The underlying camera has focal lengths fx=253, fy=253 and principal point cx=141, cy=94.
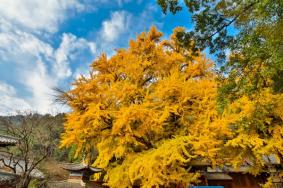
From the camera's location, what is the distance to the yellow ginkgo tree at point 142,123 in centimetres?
1144

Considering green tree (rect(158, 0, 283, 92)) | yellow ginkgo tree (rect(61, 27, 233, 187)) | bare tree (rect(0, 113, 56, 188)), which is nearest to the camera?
green tree (rect(158, 0, 283, 92))

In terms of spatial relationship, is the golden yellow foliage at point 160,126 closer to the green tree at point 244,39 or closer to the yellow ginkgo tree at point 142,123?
the yellow ginkgo tree at point 142,123

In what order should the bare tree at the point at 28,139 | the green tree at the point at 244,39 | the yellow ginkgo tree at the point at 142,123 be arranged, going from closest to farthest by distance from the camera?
the green tree at the point at 244,39 → the yellow ginkgo tree at the point at 142,123 → the bare tree at the point at 28,139

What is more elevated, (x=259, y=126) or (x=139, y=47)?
(x=139, y=47)

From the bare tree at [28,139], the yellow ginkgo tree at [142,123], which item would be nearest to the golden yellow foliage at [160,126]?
the yellow ginkgo tree at [142,123]

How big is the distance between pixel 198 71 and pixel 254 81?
7786 mm

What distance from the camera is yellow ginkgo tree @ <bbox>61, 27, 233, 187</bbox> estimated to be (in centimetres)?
1144

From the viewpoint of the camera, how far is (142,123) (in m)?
12.5

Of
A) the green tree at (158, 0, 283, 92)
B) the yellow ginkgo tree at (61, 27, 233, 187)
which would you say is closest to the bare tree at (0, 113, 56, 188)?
the yellow ginkgo tree at (61, 27, 233, 187)

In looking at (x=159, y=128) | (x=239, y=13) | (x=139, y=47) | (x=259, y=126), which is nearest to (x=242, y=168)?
(x=259, y=126)

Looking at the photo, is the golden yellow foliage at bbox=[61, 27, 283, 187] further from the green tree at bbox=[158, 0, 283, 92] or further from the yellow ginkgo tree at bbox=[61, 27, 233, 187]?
the green tree at bbox=[158, 0, 283, 92]

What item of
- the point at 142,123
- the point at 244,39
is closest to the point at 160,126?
the point at 142,123

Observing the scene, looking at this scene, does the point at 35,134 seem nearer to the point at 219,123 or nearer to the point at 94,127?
the point at 94,127

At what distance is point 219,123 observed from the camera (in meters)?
12.0
